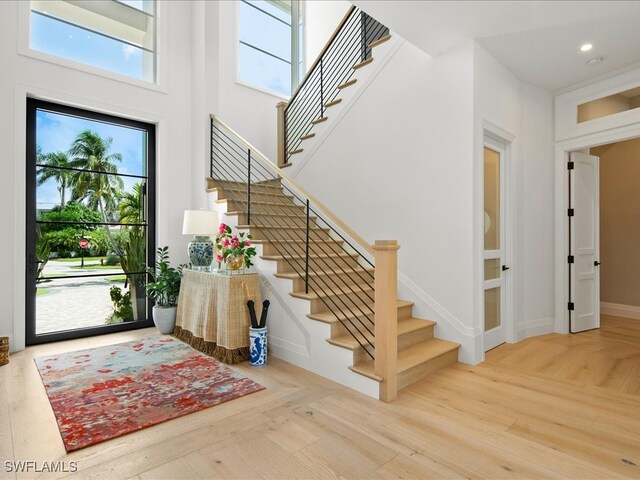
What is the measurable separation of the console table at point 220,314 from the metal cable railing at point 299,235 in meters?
0.48

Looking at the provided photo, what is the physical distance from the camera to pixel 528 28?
10.1 feet

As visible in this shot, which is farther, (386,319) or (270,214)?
(270,214)

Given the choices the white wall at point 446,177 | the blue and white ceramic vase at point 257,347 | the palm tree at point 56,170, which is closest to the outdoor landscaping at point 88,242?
the palm tree at point 56,170

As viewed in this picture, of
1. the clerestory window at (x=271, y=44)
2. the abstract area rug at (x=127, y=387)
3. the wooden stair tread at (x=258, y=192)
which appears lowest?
the abstract area rug at (x=127, y=387)

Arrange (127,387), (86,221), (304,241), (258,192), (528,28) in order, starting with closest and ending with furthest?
(127,387), (528,28), (304,241), (86,221), (258,192)

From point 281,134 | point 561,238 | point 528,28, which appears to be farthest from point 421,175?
point 281,134

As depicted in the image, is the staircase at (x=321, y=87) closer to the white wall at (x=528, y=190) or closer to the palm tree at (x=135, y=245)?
the white wall at (x=528, y=190)

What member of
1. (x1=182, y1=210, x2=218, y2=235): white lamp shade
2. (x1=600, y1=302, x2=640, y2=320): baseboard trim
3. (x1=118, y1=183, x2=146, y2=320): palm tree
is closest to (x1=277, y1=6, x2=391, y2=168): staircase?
(x1=182, y1=210, x2=218, y2=235): white lamp shade

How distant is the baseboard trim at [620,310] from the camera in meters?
5.11

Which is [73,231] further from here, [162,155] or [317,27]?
[317,27]

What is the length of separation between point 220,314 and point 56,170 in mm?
2560

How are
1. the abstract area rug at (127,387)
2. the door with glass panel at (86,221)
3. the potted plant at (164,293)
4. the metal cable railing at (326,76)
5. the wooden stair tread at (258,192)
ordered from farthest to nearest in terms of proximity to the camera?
the metal cable railing at (326,76) < the wooden stair tread at (258,192) < the potted plant at (164,293) < the door with glass panel at (86,221) < the abstract area rug at (127,387)

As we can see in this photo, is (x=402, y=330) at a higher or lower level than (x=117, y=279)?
lower

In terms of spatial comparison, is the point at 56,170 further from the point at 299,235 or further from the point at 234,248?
the point at 299,235
